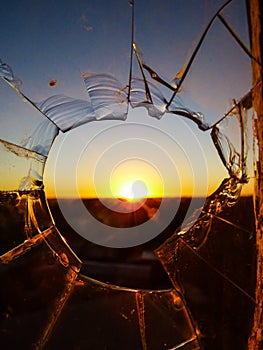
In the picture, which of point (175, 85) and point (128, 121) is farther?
point (128, 121)

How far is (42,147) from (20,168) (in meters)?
0.11

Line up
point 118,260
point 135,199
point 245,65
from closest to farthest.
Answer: point 245,65, point 135,199, point 118,260

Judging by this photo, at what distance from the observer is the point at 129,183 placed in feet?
4.43

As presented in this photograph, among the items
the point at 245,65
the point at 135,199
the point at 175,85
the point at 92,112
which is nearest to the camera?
the point at 245,65

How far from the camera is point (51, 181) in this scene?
4.07ft

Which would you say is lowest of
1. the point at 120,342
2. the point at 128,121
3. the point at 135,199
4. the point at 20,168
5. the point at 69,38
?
the point at 120,342

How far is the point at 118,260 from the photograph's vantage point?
170 cm

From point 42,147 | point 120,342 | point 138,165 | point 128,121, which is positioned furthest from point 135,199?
point 120,342

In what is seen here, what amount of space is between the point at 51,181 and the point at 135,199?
1.22ft

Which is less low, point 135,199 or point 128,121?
point 128,121

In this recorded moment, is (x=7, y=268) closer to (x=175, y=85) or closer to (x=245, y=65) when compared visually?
(x=175, y=85)

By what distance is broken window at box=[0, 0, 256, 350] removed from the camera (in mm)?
1060

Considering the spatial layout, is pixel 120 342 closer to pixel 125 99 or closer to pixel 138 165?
pixel 138 165

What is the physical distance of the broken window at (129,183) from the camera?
1060mm
